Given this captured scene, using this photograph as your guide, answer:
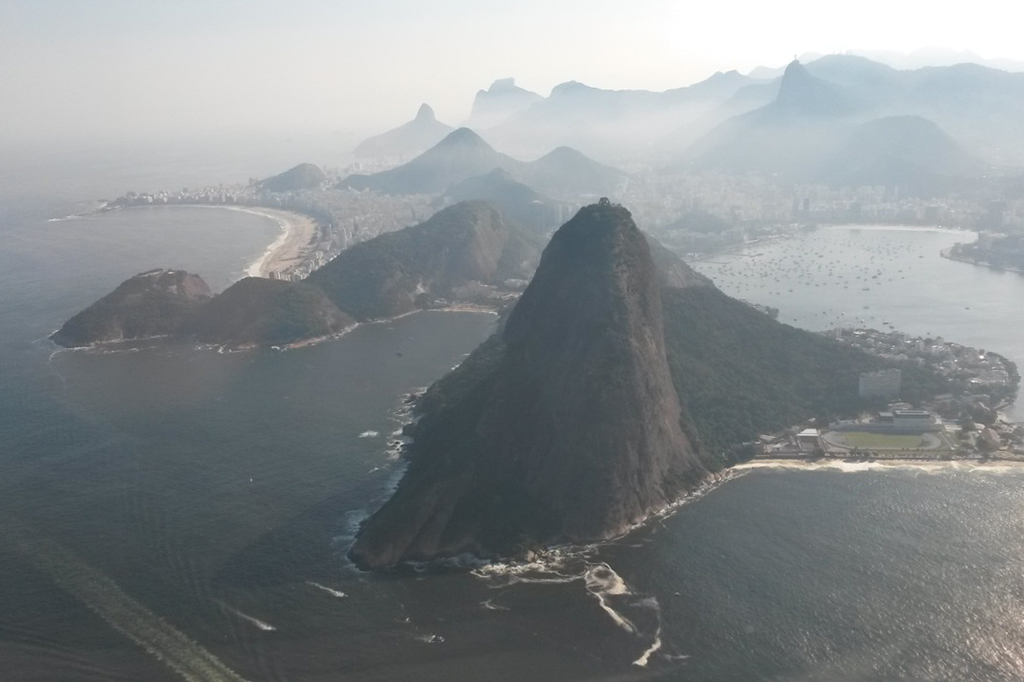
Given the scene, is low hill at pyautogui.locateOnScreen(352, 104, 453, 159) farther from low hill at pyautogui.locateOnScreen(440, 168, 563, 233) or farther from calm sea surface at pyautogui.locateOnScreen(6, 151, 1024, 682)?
calm sea surface at pyautogui.locateOnScreen(6, 151, 1024, 682)

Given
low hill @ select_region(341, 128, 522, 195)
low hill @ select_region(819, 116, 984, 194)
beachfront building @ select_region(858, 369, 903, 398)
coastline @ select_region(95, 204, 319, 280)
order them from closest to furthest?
1. beachfront building @ select_region(858, 369, 903, 398)
2. coastline @ select_region(95, 204, 319, 280)
3. low hill @ select_region(819, 116, 984, 194)
4. low hill @ select_region(341, 128, 522, 195)

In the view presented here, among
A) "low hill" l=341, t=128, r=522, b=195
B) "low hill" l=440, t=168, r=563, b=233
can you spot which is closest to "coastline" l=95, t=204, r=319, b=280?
"low hill" l=440, t=168, r=563, b=233

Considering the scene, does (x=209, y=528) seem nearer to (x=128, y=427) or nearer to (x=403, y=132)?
(x=128, y=427)

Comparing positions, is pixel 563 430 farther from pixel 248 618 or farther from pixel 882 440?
pixel 882 440

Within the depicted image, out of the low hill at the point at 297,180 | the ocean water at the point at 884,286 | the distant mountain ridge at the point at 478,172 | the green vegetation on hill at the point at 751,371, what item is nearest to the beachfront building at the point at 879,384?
the green vegetation on hill at the point at 751,371

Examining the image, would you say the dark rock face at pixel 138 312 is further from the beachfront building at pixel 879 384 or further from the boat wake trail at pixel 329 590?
the beachfront building at pixel 879 384

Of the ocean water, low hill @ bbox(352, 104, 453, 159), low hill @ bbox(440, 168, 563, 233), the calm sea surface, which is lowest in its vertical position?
the calm sea surface
